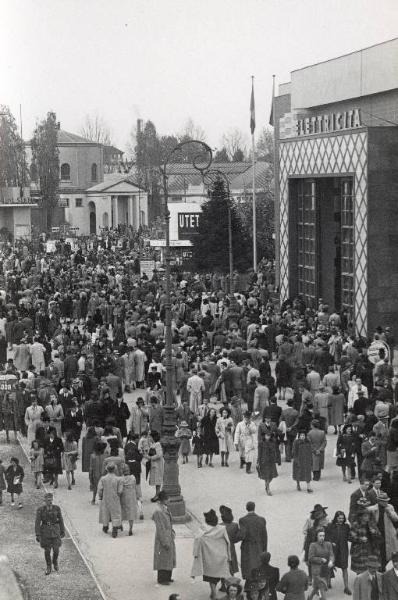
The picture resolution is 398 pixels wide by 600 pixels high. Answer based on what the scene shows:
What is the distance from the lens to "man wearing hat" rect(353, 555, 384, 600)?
44.6 feet

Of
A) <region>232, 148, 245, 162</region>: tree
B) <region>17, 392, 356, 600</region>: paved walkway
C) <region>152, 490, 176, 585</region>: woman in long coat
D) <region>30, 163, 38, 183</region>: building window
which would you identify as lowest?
<region>17, 392, 356, 600</region>: paved walkway

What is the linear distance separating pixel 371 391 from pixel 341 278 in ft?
59.5

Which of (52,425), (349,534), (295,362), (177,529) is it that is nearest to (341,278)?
(295,362)

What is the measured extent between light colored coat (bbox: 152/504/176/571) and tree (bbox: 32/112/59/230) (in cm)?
9259

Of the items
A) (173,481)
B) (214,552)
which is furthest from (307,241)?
(214,552)

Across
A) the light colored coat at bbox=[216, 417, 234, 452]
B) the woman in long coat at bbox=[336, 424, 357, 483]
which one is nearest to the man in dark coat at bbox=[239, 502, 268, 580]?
the woman in long coat at bbox=[336, 424, 357, 483]

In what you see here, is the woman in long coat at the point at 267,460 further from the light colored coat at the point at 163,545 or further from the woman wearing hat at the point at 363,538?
the woman wearing hat at the point at 363,538

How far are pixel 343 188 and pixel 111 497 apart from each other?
1027 inches

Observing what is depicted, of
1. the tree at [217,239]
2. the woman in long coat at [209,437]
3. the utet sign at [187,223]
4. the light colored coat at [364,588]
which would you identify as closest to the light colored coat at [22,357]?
the woman in long coat at [209,437]

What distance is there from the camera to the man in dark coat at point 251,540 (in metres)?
15.7

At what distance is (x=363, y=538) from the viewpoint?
15.5 meters

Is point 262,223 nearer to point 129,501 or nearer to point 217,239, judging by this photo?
point 217,239

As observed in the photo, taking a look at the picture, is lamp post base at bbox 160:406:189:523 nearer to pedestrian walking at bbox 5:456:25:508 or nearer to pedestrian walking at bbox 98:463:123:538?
pedestrian walking at bbox 98:463:123:538

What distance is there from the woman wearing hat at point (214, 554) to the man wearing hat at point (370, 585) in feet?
7.22
